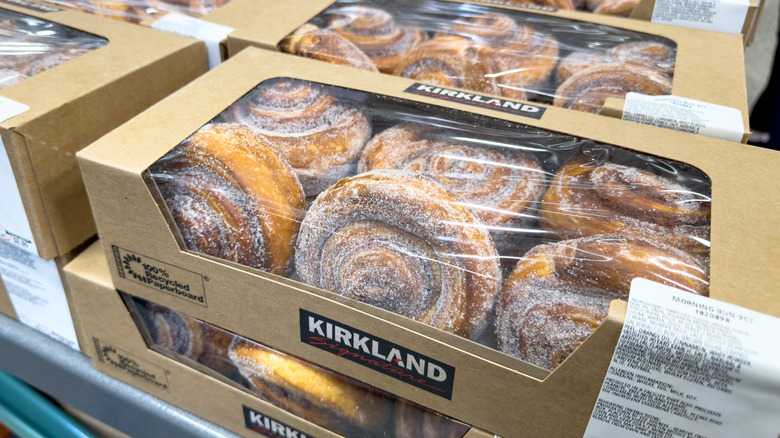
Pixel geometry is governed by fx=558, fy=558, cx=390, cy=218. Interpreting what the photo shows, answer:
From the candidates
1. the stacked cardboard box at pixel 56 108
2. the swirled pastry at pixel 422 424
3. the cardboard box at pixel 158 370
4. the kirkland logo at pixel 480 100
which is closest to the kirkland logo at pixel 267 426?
the cardboard box at pixel 158 370

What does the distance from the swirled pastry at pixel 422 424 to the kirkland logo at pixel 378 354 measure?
58mm

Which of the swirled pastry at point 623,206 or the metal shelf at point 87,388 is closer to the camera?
the swirled pastry at point 623,206

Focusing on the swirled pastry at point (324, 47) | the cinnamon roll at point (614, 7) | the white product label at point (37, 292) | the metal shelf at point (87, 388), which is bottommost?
the metal shelf at point (87, 388)

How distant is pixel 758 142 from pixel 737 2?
1001 millimetres

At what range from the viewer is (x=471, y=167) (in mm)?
710

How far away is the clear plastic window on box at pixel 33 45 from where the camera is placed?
0.85m

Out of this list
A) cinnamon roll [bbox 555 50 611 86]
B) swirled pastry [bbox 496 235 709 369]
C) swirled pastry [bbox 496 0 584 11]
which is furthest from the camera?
swirled pastry [bbox 496 0 584 11]

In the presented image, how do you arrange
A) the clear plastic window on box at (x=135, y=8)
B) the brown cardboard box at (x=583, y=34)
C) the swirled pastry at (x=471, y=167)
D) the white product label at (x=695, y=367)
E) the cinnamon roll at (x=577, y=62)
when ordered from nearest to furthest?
1. the white product label at (x=695, y=367)
2. the swirled pastry at (x=471, y=167)
3. the brown cardboard box at (x=583, y=34)
4. the cinnamon roll at (x=577, y=62)
5. the clear plastic window on box at (x=135, y=8)

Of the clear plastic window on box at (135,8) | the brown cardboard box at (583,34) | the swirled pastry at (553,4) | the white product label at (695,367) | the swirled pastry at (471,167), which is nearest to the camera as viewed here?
the white product label at (695,367)

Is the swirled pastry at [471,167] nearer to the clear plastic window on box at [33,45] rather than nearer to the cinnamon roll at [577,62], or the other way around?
the cinnamon roll at [577,62]

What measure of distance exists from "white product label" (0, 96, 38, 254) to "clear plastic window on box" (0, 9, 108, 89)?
5.0 inches

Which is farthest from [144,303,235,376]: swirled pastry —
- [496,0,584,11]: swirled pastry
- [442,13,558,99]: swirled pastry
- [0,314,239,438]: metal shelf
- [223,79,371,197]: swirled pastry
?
[496,0,584,11]: swirled pastry

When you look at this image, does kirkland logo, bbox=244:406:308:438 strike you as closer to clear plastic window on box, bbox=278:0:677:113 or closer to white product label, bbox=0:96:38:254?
white product label, bbox=0:96:38:254

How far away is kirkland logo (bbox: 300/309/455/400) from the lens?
593 millimetres
